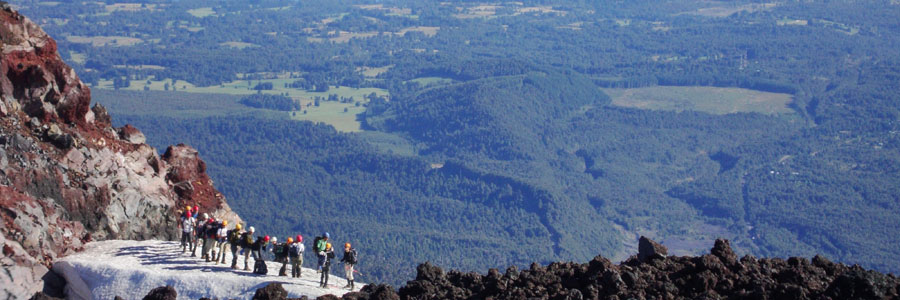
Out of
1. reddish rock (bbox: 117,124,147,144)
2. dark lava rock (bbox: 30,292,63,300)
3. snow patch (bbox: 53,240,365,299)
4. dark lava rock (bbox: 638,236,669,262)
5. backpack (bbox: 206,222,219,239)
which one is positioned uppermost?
reddish rock (bbox: 117,124,147,144)

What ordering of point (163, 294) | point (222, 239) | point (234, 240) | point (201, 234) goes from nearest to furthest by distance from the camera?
point (163, 294)
point (234, 240)
point (222, 239)
point (201, 234)

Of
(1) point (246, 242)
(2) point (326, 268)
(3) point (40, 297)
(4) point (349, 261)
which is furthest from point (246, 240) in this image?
(3) point (40, 297)

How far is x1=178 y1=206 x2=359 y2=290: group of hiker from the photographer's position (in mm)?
47969

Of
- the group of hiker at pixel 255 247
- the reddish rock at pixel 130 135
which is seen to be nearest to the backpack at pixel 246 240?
the group of hiker at pixel 255 247

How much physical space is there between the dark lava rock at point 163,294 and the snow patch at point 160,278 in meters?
1.97

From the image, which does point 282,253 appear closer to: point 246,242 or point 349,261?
point 246,242

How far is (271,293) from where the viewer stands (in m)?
43.9

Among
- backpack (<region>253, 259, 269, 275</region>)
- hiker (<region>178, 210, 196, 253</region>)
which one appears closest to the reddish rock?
hiker (<region>178, 210, 196, 253</region>)

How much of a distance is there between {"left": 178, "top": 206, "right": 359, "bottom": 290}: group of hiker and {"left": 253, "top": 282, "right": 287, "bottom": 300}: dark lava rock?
2.97 meters

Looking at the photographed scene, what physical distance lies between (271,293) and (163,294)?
390 cm

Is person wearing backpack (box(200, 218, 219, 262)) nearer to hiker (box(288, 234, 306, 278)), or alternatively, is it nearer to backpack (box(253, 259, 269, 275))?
backpack (box(253, 259, 269, 275))

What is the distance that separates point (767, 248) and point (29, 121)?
152 meters

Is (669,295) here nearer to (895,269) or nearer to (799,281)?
(799,281)

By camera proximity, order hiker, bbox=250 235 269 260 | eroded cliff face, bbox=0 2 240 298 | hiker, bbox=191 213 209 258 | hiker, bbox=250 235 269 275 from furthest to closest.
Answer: hiker, bbox=191 213 209 258 → hiker, bbox=250 235 269 260 → hiker, bbox=250 235 269 275 → eroded cliff face, bbox=0 2 240 298
